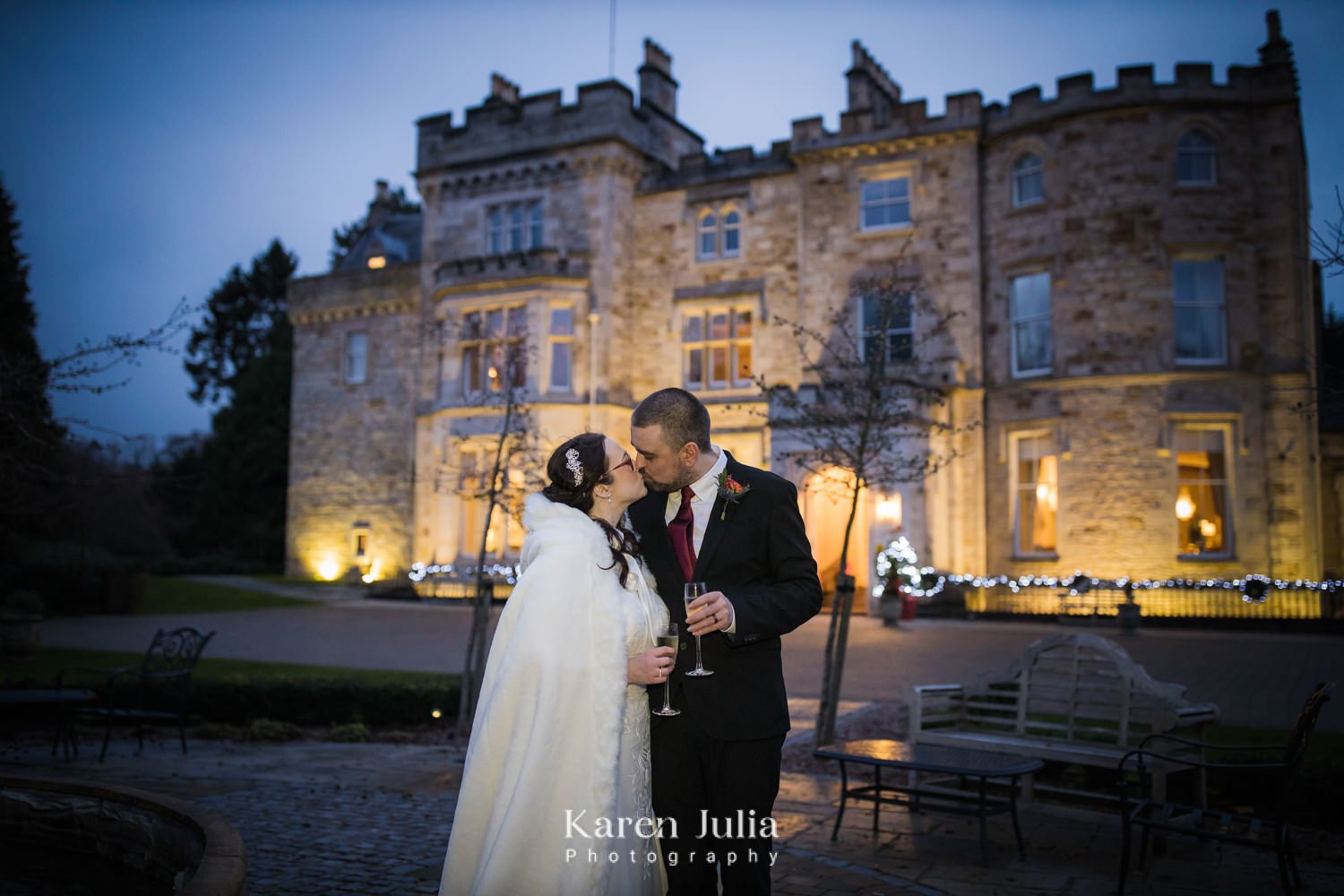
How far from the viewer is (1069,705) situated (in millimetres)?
7102

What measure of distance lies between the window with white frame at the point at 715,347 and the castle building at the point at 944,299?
74 millimetres

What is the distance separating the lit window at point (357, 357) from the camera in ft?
102

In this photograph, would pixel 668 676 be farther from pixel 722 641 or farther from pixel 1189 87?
pixel 1189 87

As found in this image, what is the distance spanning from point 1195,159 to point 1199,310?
10.2 feet

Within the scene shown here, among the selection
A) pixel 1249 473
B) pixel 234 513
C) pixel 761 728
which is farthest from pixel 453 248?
pixel 761 728

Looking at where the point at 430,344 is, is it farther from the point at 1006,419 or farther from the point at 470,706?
the point at 470,706

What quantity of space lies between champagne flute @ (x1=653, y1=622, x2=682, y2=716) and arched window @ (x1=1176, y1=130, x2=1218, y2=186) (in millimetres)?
21505

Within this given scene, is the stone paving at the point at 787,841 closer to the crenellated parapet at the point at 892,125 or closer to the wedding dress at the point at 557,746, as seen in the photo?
the wedding dress at the point at 557,746

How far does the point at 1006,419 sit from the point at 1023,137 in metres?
6.11

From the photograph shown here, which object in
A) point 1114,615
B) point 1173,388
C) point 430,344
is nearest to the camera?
point 1114,615

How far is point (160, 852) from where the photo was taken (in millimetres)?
5496

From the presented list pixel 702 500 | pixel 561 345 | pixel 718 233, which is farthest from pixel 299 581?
pixel 702 500

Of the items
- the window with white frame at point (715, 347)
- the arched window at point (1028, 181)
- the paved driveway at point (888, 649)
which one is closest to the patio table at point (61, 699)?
the paved driveway at point (888, 649)

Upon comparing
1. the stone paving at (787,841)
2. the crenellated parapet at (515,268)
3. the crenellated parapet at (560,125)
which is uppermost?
the crenellated parapet at (560,125)
